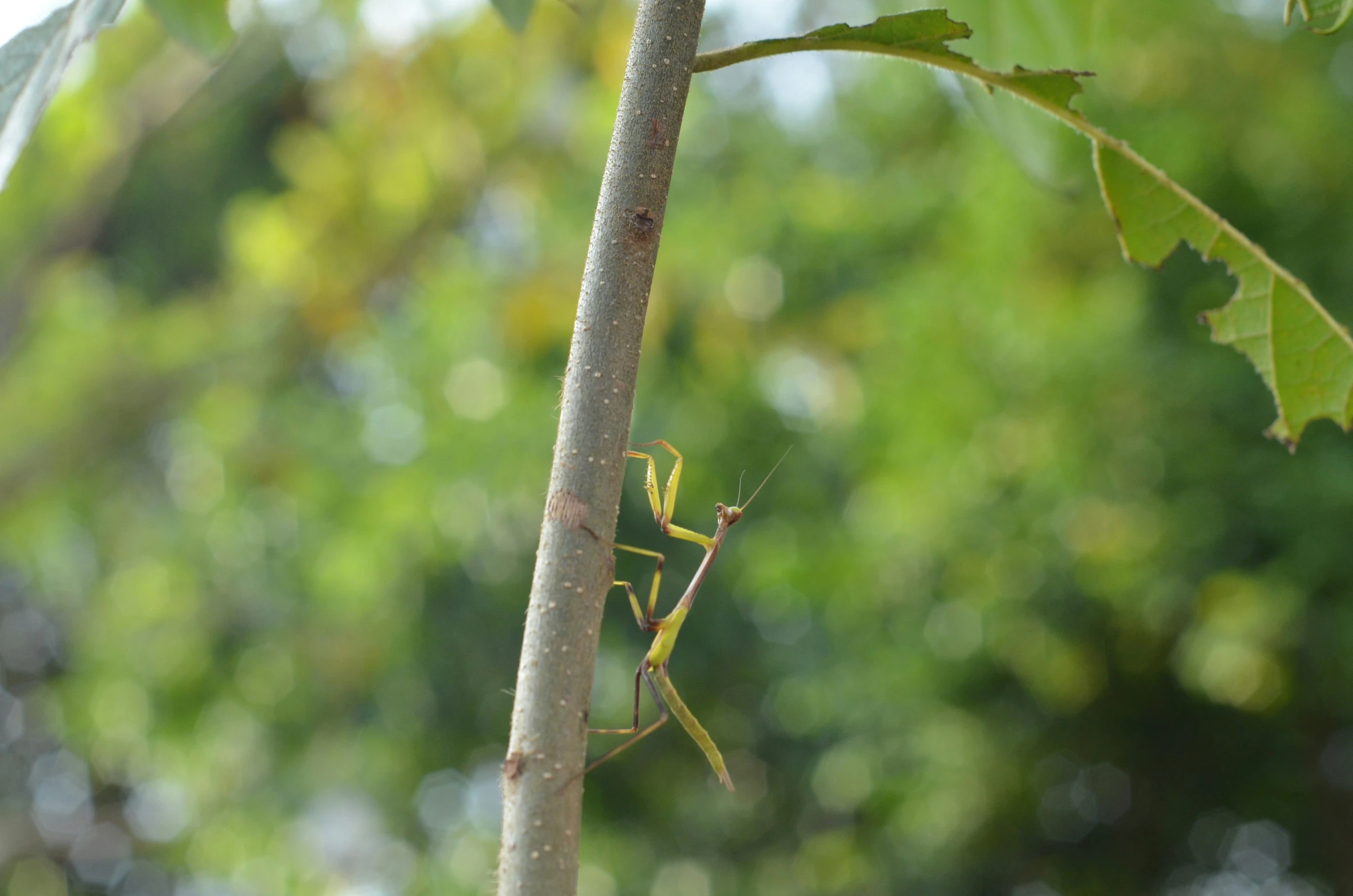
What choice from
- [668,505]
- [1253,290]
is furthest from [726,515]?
[1253,290]

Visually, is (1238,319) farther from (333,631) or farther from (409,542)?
(333,631)

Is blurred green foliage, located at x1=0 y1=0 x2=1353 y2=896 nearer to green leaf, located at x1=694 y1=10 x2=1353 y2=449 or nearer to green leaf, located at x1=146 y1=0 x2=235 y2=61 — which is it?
green leaf, located at x1=694 y1=10 x2=1353 y2=449

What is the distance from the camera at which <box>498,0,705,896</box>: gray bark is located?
16.4 inches

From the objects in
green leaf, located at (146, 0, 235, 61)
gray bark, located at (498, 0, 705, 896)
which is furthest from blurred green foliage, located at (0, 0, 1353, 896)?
gray bark, located at (498, 0, 705, 896)

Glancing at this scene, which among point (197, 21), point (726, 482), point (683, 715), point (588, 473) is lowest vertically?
point (726, 482)

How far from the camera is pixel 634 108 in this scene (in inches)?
19.2

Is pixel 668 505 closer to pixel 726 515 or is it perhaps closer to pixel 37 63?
pixel 726 515

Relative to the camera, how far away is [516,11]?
0.85 m

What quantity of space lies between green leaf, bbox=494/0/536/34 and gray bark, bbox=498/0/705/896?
1.24 feet

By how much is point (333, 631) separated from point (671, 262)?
7.91 feet

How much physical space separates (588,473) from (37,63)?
39cm

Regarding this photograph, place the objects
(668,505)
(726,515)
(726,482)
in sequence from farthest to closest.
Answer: (726,482) < (726,515) < (668,505)

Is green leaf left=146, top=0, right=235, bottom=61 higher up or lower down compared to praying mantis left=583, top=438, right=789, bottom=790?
higher up

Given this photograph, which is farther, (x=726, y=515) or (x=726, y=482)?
(x=726, y=482)
